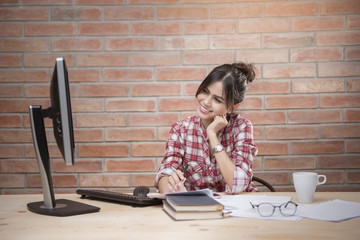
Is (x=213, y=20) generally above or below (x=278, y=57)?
above

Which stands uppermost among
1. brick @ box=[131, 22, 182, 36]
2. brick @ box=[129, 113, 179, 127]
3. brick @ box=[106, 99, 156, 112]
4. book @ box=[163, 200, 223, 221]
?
brick @ box=[131, 22, 182, 36]

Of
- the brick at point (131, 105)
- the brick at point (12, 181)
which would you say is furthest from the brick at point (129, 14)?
the brick at point (12, 181)

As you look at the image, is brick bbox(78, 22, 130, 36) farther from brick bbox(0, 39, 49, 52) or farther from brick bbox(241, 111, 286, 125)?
brick bbox(241, 111, 286, 125)

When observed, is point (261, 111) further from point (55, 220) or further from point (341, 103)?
point (55, 220)

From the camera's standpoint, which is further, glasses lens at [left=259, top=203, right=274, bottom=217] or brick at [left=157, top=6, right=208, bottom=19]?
brick at [left=157, top=6, right=208, bottom=19]

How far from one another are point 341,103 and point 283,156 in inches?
19.0

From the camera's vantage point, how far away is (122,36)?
2312 millimetres

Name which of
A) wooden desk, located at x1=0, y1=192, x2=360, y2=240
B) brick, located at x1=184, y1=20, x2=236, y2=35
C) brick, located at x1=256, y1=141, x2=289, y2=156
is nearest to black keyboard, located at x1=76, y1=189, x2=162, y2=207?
wooden desk, located at x1=0, y1=192, x2=360, y2=240

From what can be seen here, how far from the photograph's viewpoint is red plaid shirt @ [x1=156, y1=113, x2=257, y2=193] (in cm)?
187

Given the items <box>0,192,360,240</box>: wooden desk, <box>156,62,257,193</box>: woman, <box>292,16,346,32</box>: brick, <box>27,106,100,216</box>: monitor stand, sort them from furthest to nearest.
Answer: <box>292,16,346,32</box>: brick, <box>156,62,257,193</box>: woman, <box>27,106,100,216</box>: monitor stand, <box>0,192,360,240</box>: wooden desk

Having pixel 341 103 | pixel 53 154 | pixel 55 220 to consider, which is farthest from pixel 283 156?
pixel 55 220

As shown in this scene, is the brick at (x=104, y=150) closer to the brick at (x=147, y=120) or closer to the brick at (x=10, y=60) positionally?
the brick at (x=147, y=120)

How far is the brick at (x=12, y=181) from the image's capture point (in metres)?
2.35

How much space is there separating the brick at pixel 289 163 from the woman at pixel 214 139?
362 millimetres
